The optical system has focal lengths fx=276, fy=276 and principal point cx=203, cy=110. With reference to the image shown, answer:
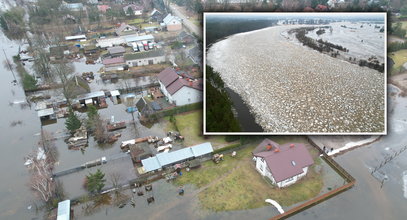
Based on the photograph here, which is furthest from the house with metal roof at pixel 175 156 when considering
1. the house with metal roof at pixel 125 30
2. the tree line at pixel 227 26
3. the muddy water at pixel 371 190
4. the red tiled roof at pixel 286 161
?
the house with metal roof at pixel 125 30

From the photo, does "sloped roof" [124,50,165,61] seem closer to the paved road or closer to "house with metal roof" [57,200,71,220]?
the paved road

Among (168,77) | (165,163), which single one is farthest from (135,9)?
(165,163)

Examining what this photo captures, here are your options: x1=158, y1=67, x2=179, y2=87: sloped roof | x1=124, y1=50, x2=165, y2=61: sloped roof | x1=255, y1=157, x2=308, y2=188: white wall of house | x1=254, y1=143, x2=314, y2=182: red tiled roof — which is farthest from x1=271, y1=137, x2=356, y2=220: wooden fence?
x1=124, y1=50, x2=165, y2=61: sloped roof

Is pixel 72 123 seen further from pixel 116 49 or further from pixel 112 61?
pixel 116 49

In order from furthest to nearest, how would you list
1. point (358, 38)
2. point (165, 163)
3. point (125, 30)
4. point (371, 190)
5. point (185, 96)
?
Answer: point (125, 30) → point (185, 96) → point (165, 163) → point (371, 190) → point (358, 38)

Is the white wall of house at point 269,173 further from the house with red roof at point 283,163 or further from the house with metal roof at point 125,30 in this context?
the house with metal roof at point 125,30

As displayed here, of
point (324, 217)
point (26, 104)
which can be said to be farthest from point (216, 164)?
point (26, 104)
